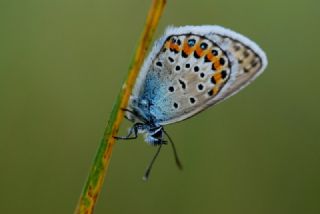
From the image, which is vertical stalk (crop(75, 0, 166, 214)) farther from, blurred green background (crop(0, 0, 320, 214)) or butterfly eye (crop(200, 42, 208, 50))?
→ blurred green background (crop(0, 0, 320, 214))

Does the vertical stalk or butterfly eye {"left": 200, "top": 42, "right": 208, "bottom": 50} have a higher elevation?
butterfly eye {"left": 200, "top": 42, "right": 208, "bottom": 50}

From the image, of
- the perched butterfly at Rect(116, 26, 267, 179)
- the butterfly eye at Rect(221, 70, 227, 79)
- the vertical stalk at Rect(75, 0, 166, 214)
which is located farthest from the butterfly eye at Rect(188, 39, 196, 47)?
the vertical stalk at Rect(75, 0, 166, 214)

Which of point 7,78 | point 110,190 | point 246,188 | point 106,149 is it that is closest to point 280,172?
point 246,188

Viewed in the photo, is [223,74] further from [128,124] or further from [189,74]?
[128,124]

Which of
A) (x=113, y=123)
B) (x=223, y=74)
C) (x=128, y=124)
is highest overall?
(x=128, y=124)

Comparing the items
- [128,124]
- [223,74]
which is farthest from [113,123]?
[128,124]

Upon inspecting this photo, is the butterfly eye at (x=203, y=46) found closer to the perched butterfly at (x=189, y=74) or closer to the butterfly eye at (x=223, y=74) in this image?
the perched butterfly at (x=189, y=74)
